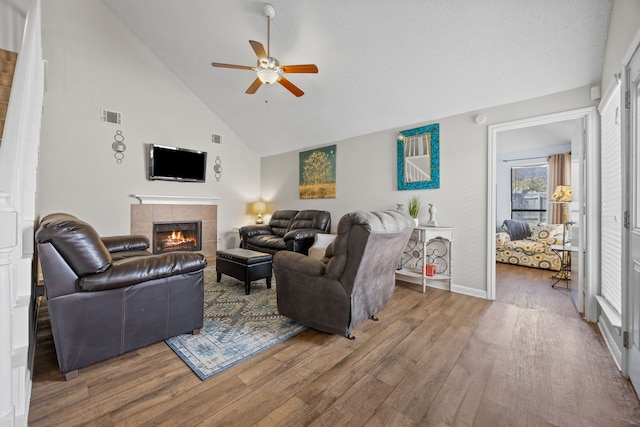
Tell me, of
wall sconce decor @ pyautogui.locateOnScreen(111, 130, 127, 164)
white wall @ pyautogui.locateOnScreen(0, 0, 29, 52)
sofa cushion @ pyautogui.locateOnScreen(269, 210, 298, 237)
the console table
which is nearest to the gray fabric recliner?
the console table

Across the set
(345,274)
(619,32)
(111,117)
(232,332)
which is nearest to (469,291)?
(345,274)

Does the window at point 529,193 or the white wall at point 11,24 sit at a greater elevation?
the white wall at point 11,24

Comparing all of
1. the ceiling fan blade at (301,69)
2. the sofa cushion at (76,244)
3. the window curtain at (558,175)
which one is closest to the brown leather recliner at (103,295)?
the sofa cushion at (76,244)

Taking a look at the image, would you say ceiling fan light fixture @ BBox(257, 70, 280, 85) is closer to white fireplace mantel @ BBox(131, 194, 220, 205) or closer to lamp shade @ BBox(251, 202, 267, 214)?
white fireplace mantel @ BBox(131, 194, 220, 205)

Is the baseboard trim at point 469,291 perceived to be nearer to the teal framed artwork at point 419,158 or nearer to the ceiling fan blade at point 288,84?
the teal framed artwork at point 419,158

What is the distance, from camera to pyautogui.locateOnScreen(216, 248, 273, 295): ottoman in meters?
3.15

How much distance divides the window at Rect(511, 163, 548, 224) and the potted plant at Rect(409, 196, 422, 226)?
4.42 meters

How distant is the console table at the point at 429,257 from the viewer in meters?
3.47

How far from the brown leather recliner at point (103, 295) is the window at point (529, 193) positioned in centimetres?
757

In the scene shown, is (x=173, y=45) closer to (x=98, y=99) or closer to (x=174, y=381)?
(x=98, y=99)

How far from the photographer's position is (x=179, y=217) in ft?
16.7

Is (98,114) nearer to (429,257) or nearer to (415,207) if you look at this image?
(415,207)

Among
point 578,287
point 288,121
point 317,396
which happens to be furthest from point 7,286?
point 288,121

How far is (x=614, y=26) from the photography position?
2.05m
